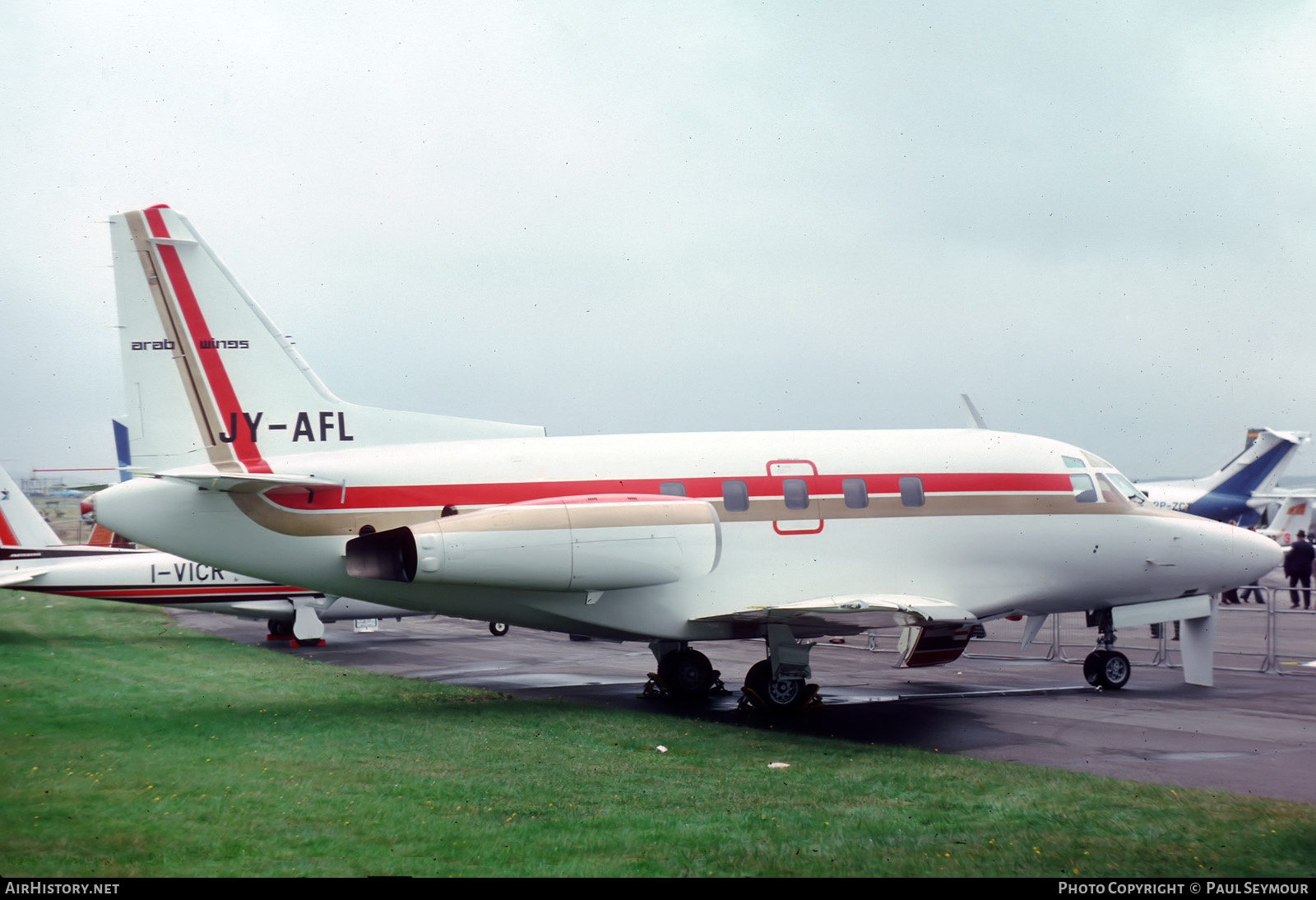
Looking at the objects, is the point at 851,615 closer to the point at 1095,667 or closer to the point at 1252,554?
the point at 1095,667

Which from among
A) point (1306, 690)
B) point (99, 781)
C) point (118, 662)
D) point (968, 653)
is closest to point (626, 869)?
point (99, 781)

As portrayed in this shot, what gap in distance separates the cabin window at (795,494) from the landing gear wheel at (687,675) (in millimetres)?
3288

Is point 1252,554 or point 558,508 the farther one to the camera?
point 1252,554

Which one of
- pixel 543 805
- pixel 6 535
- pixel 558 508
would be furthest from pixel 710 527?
pixel 6 535

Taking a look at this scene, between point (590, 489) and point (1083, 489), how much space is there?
7.62 meters

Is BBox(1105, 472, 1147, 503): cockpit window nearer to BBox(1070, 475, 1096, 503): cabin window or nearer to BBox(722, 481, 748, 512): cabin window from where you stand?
BBox(1070, 475, 1096, 503): cabin window

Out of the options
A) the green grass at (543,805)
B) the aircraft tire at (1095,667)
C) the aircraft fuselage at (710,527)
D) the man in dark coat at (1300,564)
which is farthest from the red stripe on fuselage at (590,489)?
the man in dark coat at (1300,564)

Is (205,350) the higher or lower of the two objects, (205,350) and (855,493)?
the higher

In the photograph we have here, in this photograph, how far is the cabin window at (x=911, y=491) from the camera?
14.6 meters

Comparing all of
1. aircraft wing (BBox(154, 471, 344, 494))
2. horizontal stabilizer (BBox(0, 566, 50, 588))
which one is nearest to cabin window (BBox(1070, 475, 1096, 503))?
aircraft wing (BBox(154, 471, 344, 494))

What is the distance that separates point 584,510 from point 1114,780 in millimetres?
6412

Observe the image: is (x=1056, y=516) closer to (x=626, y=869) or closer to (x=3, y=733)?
(x=626, y=869)

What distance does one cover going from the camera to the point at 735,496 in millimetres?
13945

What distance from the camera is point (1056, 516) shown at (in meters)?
15.4
